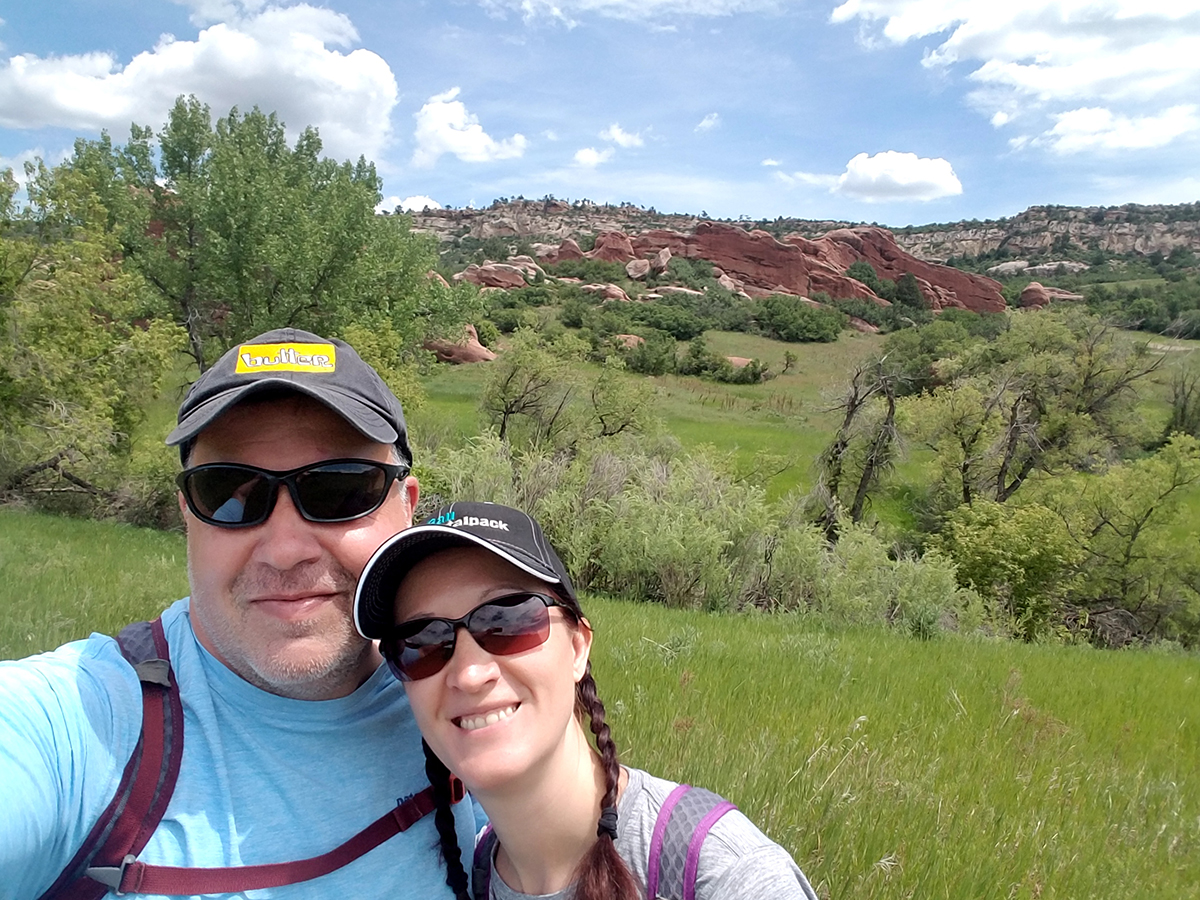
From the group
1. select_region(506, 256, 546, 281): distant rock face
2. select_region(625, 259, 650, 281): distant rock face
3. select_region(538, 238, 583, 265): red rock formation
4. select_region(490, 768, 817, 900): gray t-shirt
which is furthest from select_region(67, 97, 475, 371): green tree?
select_region(538, 238, 583, 265): red rock formation

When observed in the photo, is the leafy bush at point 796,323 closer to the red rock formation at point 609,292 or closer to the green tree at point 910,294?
the red rock formation at point 609,292

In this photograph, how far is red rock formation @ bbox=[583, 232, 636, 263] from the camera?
10600 cm

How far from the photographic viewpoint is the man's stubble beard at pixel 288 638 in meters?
1.54

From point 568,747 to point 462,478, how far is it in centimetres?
1279

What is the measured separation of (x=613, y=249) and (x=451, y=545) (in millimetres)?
109958

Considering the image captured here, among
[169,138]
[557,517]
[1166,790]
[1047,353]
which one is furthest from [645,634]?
[169,138]

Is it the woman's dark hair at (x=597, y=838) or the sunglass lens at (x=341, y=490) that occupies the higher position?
the sunglass lens at (x=341, y=490)

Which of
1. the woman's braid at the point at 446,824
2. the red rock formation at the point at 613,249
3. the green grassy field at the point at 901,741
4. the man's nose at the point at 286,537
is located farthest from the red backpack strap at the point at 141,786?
the red rock formation at the point at 613,249

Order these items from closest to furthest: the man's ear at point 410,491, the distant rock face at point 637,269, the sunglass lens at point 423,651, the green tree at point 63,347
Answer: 1. the sunglass lens at point 423,651
2. the man's ear at point 410,491
3. the green tree at point 63,347
4. the distant rock face at point 637,269

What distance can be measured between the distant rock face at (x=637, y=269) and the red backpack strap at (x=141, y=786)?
99.2m

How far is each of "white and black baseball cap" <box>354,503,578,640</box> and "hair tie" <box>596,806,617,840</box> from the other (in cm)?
42

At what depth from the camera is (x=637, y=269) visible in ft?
328

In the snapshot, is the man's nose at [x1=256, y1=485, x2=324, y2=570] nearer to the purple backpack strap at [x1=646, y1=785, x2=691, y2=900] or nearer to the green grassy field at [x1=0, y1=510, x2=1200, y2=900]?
the purple backpack strap at [x1=646, y1=785, x2=691, y2=900]

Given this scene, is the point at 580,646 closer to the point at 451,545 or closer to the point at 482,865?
the point at 451,545
